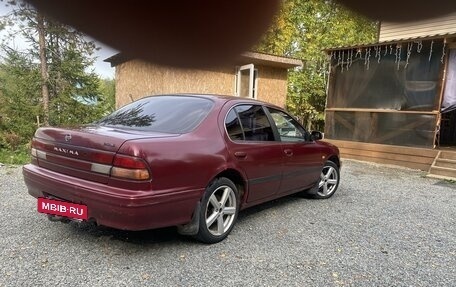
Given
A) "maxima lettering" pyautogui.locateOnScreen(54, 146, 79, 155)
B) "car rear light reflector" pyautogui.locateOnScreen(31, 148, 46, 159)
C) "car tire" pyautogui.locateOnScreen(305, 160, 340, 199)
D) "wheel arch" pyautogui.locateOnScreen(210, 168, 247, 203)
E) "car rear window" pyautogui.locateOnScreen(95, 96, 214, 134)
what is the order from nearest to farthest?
"maxima lettering" pyautogui.locateOnScreen(54, 146, 79, 155)
"car rear light reflector" pyautogui.locateOnScreen(31, 148, 46, 159)
"car rear window" pyautogui.locateOnScreen(95, 96, 214, 134)
"wheel arch" pyautogui.locateOnScreen(210, 168, 247, 203)
"car tire" pyautogui.locateOnScreen(305, 160, 340, 199)

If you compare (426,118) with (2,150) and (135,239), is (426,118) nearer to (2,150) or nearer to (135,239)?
(135,239)

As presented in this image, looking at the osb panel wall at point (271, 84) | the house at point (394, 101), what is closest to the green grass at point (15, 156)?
the osb panel wall at point (271, 84)

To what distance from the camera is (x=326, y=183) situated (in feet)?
19.2

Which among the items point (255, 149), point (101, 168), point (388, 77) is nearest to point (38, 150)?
point (101, 168)

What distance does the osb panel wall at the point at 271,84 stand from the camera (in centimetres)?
1211

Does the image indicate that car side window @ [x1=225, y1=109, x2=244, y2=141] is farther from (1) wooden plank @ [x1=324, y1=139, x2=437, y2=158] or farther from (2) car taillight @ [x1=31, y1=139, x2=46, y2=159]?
(1) wooden plank @ [x1=324, y1=139, x2=437, y2=158]

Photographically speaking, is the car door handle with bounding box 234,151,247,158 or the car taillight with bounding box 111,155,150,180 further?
the car door handle with bounding box 234,151,247,158

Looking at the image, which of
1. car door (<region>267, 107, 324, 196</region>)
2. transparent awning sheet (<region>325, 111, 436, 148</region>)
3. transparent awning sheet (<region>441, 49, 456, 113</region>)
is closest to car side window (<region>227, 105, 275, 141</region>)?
car door (<region>267, 107, 324, 196</region>)

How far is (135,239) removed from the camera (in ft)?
12.4

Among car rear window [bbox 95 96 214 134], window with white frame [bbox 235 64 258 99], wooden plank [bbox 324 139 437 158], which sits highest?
window with white frame [bbox 235 64 258 99]

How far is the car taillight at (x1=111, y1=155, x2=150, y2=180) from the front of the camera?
304 cm

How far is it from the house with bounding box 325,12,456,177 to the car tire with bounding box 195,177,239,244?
6013mm

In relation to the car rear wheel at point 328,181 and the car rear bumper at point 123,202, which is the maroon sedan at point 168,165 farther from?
the car rear wheel at point 328,181

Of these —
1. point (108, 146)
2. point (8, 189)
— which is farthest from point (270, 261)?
point (8, 189)
